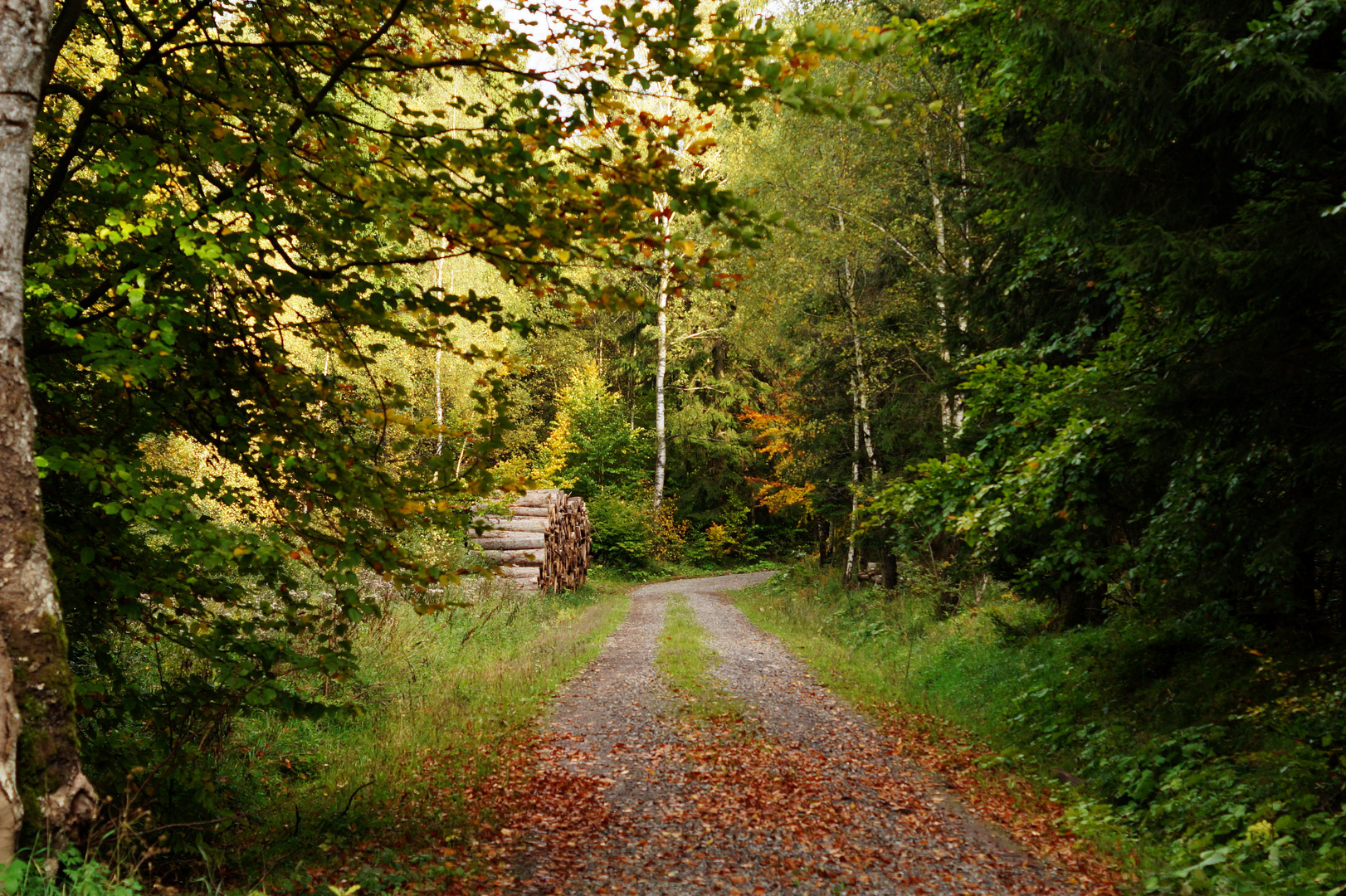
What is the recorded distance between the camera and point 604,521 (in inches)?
1168

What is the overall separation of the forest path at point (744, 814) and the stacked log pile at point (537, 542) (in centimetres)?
744

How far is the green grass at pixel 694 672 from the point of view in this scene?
8.60 m

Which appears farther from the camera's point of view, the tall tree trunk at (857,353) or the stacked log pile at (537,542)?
the stacked log pile at (537,542)

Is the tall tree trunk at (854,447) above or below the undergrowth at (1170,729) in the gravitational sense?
above

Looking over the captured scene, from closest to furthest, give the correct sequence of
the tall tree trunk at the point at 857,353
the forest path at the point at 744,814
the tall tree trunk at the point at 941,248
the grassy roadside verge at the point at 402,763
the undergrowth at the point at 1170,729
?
the grassy roadside verge at the point at 402,763, the undergrowth at the point at 1170,729, the forest path at the point at 744,814, the tall tree trunk at the point at 941,248, the tall tree trunk at the point at 857,353

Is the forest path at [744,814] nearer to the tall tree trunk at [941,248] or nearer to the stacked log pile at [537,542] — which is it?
the tall tree trunk at [941,248]

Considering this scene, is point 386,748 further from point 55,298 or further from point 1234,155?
point 1234,155

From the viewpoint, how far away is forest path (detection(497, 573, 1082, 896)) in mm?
4668

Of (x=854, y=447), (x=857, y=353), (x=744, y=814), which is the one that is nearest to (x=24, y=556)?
(x=744, y=814)

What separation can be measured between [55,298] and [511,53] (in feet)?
8.11

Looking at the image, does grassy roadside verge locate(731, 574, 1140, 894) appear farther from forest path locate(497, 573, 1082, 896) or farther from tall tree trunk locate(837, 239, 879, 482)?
tall tree trunk locate(837, 239, 879, 482)

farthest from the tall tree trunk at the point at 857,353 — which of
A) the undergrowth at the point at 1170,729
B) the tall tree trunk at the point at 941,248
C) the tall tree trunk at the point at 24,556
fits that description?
the tall tree trunk at the point at 24,556

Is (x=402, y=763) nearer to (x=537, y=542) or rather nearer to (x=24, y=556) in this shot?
(x=24, y=556)

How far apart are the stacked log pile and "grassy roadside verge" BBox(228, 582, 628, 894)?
493 centimetres
